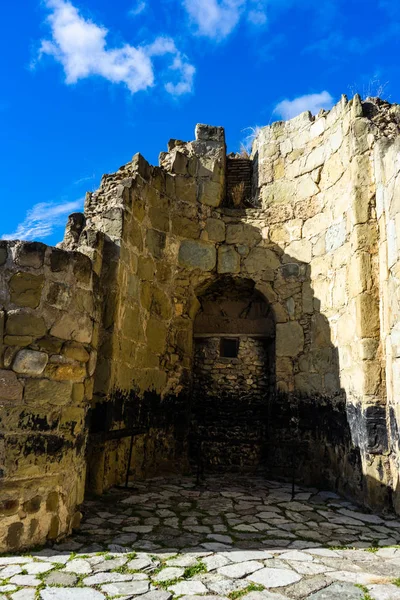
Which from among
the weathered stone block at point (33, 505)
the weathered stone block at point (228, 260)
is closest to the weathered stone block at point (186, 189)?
the weathered stone block at point (228, 260)

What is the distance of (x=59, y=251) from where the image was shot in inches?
149

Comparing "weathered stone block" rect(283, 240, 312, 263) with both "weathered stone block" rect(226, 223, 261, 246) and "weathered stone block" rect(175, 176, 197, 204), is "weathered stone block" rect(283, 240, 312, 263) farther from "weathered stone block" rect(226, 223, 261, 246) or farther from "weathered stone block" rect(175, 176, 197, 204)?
"weathered stone block" rect(175, 176, 197, 204)

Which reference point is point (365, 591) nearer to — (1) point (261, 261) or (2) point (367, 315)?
(2) point (367, 315)

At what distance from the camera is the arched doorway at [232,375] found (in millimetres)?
7059

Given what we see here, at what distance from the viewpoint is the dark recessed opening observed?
7398 millimetres

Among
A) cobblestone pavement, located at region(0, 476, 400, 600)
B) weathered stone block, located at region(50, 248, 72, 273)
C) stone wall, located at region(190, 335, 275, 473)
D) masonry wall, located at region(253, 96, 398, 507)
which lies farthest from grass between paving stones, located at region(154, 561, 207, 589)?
stone wall, located at region(190, 335, 275, 473)

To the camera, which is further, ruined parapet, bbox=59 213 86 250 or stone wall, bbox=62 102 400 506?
ruined parapet, bbox=59 213 86 250

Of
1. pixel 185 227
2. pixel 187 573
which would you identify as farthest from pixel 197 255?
pixel 187 573

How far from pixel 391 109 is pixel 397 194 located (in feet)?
5.93

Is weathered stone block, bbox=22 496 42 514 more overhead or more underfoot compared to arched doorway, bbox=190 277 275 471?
more underfoot

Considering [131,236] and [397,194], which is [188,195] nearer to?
[131,236]

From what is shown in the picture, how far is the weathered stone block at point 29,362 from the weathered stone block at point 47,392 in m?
0.08

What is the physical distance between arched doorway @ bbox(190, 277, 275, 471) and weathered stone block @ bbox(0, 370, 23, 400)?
383 centimetres

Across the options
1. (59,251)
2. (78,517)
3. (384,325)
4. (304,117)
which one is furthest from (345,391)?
(304,117)
